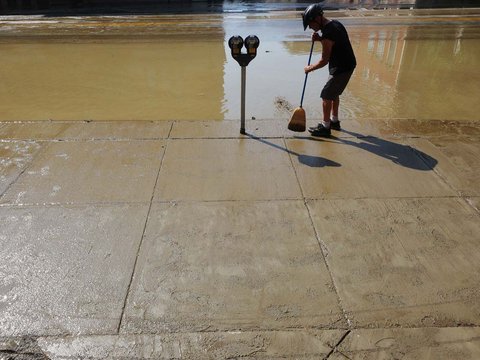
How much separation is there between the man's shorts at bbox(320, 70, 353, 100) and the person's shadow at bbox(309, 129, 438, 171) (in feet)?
1.68

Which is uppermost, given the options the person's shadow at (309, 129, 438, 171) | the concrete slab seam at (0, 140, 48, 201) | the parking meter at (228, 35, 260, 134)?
the parking meter at (228, 35, 260, 134)

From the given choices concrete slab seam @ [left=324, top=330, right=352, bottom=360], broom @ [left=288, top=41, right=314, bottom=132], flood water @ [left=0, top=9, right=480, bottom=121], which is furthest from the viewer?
flood water @ [left=0, top=9, right=480, bottom=121]

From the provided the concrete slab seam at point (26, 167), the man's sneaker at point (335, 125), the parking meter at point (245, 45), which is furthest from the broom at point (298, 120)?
the concrete slab seam at point (26, 167)

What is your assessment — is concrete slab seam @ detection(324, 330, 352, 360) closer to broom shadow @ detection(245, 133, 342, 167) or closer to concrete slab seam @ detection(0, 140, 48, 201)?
broom shadow @ detection(245, 133, 342, 167)

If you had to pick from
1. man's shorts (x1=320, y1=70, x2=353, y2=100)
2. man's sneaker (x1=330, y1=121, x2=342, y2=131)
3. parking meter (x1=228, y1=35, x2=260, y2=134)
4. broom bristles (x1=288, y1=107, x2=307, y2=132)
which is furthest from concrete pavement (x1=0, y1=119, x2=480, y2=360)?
parking meter (x1=228, y1=35, x2=260, y2=134)

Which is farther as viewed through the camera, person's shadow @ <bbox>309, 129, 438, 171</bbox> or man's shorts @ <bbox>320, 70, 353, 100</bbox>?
man's shorts @ <bbox>320, 70, 353, 100</bbox>

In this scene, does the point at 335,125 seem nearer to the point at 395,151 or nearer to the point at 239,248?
the point at 395,151

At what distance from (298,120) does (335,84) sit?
631 millimetres

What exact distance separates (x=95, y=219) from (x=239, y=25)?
14.9 meters

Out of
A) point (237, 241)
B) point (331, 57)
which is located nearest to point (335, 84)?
point (331, 57)

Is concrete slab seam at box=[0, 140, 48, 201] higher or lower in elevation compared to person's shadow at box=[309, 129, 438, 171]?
lower

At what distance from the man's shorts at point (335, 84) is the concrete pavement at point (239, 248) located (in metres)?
0.58

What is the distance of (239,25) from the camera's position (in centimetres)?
1694

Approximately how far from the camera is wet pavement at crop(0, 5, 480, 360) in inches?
97.5
